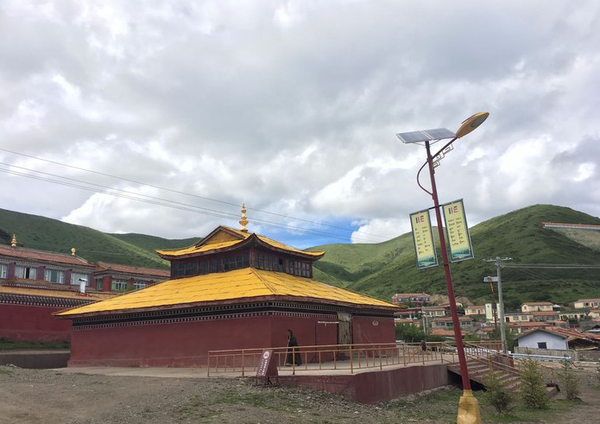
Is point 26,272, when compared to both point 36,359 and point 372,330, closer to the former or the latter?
point 36,359

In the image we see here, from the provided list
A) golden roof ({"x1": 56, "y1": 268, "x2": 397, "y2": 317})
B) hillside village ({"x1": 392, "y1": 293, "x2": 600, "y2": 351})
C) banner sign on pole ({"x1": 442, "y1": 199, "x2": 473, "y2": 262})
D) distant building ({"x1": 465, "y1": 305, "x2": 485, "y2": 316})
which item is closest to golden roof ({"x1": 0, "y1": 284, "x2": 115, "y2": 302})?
golden roof ({"x1": 56, "y1": 268, "x2": 397, "y2": 317})

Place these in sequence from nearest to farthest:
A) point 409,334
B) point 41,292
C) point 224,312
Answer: point 224,312, point 41,292, point 409,334

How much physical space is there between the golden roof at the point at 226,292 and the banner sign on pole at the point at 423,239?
903 cm

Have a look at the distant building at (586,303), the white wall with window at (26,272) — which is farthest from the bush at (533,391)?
the distant building at (586,303)

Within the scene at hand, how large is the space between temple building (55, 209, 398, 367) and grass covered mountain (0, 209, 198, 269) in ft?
306

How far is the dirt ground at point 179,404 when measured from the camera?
1228cm

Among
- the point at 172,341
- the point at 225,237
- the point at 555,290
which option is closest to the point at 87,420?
the point at 172,341

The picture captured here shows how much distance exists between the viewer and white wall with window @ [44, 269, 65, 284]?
165 ft

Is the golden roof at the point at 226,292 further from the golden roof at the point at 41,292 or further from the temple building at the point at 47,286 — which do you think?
the golden roof at the point at 41,292

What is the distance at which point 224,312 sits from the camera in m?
23.2

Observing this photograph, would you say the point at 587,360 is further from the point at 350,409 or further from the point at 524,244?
the point at 524,244

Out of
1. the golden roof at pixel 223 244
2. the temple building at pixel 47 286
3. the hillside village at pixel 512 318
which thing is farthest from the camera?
the hillside village at pixel 512 318

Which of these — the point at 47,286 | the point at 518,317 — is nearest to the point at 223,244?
the point at 47,286

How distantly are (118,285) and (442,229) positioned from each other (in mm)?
50538
